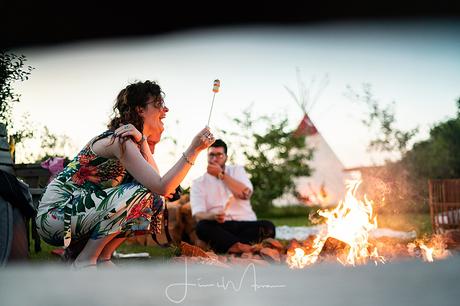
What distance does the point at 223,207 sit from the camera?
4.24 metres

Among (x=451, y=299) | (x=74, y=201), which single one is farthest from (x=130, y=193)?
(x=451, y=299)

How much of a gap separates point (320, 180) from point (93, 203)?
10.2m

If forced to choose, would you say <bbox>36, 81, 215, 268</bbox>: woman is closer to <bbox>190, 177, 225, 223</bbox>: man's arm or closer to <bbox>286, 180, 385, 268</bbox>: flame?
<bbox>286, 180, 385, 268</bbox>: flame

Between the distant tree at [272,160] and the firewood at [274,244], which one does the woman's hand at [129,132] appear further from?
the distant tree at [272,160]

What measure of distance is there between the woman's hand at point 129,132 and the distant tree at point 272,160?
24.2 feet

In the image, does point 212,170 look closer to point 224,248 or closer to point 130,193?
point 224,248

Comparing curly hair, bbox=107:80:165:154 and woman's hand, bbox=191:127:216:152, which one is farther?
curly hair, bbox=107:80:165:154

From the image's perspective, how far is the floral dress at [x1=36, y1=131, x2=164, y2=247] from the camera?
2.06m

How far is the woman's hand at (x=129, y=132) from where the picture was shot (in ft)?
6.29

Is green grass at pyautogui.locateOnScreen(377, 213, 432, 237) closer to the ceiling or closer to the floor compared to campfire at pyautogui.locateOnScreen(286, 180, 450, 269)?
closer to the floor

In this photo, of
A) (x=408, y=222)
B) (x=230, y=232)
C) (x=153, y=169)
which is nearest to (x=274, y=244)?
(x=230, y=232)

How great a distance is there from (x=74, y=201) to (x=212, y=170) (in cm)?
216

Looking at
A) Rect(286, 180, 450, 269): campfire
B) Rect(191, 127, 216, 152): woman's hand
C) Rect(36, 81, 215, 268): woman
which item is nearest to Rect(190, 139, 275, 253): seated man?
Rect(286, 180, 450, 269): campfire
